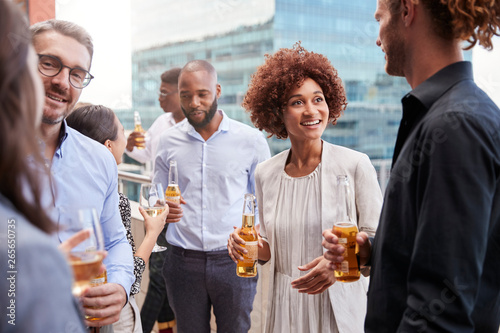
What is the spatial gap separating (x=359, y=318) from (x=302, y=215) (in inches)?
17.2

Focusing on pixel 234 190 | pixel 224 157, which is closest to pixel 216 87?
pixel 224 157

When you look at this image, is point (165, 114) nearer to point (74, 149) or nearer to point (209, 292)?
point (209, 292)

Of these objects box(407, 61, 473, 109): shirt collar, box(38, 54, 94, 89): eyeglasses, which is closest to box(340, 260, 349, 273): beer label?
box(407, 61, 473, 109): shirt collar

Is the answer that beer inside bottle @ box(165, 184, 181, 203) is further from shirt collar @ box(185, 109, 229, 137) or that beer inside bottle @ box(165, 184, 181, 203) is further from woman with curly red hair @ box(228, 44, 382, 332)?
woman with curly red hair @ box(228, 44, 382, 332)

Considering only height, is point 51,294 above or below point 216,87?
below

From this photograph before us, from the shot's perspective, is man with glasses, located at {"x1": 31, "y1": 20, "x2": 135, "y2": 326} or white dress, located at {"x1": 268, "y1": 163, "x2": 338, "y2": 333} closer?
man with glasses, located at {"x1": 31, "y1": 20, "x2": 135, "y2": 326}

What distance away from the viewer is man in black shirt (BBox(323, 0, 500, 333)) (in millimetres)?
854

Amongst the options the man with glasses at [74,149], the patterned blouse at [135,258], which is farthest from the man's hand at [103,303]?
the patterned blouse at [135,258]

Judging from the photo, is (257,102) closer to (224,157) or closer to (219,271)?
(224,157)

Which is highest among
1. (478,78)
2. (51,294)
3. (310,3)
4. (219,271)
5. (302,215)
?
(310,3)

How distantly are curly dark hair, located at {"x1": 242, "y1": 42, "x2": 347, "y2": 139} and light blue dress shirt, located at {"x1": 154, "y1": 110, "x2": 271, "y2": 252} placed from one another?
34 cm

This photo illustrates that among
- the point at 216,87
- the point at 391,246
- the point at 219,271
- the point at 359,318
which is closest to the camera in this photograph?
the point at 391,246

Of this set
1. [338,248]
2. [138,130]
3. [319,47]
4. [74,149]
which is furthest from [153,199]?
[319,47]

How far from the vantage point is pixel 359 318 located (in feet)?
5.54
